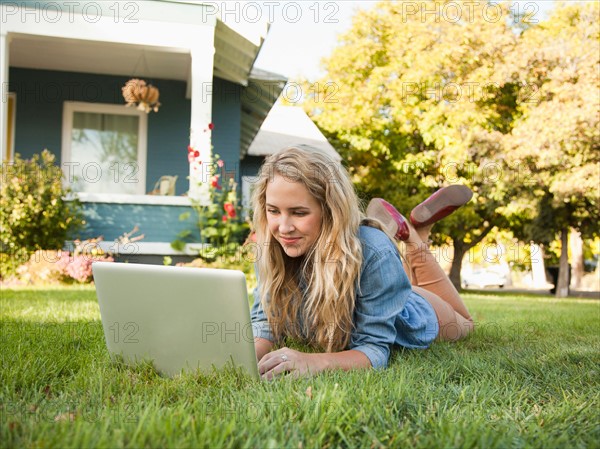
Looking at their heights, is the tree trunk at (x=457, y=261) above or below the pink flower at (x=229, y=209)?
below

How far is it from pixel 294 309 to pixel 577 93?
11.7 meters

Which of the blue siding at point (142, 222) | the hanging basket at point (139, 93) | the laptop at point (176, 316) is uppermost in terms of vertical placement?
the hanging basket at point (139, 93)

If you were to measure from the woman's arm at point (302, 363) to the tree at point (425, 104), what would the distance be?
11169 millimetres

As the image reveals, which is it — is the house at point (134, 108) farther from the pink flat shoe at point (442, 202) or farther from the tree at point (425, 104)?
the pink flat shoe at point (442, 202)

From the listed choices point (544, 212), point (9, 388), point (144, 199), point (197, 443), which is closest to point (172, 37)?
point (144, 199)

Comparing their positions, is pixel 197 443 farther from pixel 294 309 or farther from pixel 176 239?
pixel 176 239

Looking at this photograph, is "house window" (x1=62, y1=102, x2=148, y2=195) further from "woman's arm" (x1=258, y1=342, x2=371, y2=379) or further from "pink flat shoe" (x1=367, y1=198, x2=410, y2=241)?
"woman's arm" (x1=258, y1=342, x2=371, y2=379)

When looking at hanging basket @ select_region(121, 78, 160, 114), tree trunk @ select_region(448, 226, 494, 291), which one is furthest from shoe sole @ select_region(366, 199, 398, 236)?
tree trunk @ select_region(448, 226, 494, 291)

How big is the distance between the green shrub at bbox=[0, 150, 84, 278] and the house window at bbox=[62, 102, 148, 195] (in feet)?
8.31

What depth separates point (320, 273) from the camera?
2.65 metres

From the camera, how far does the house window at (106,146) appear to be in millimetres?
10875

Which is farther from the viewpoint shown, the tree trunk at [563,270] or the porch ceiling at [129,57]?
the tree trunk at [563,270]

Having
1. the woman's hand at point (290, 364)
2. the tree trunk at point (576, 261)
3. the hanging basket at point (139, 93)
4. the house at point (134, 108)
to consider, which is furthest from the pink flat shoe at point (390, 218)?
the tree trunk at point (576, 261)

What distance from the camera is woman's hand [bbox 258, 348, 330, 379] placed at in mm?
2326
